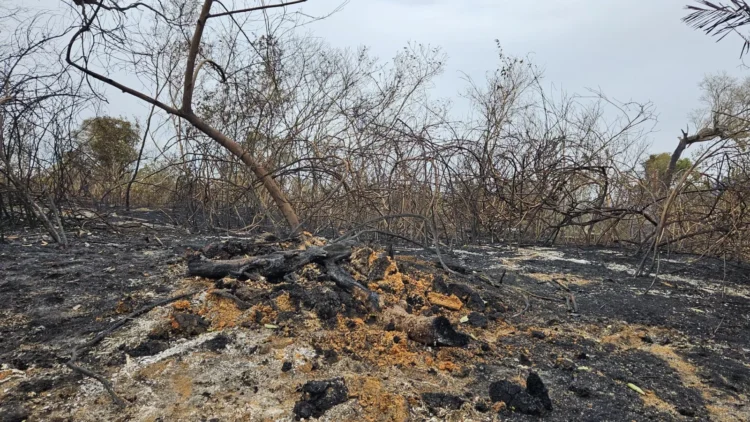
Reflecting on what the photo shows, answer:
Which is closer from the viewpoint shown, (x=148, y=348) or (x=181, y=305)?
(x=148, y=348)

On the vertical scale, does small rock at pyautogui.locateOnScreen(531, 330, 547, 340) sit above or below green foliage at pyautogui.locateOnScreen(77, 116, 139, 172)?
below

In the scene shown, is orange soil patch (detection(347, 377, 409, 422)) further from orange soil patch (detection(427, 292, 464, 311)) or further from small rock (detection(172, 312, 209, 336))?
orange soil patch (detection(427, 292, 464, 311))

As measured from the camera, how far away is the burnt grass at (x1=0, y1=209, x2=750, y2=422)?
Answer: 4.77 ft

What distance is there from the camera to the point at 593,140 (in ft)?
21.7

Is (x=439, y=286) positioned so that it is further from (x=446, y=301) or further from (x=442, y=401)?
(x=442, y=401)

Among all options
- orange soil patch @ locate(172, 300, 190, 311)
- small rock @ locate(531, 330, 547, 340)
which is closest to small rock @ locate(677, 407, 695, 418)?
small rock @ locate(531, 330, 547, 340)

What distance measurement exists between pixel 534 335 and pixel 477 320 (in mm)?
276

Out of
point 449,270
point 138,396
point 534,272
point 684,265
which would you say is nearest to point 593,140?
point 684,265

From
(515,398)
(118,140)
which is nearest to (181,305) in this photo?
(515,398)

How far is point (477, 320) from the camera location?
2.19m

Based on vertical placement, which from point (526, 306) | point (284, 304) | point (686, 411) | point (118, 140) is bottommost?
point (686, 411)

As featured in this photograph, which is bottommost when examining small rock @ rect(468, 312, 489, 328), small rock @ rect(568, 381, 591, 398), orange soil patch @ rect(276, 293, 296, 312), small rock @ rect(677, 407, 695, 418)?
small rock @ rect(677, 407, 695, 418)

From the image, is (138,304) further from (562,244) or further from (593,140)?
(593,140)

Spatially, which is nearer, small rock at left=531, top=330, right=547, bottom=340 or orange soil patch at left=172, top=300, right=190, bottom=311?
orange soil patch at left=172, top=300, right=190, bottom=311
